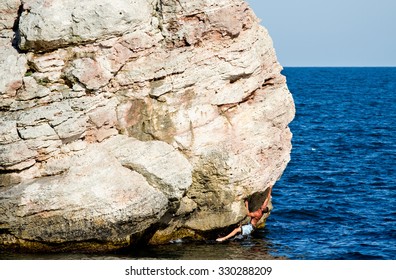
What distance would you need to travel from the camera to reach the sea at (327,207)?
1240 inches

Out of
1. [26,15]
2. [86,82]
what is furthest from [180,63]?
[26,15]

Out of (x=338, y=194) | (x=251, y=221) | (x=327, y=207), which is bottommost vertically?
(x=327, y=207)

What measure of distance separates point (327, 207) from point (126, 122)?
13.3 meters

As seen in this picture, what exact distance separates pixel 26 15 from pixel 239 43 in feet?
28.8

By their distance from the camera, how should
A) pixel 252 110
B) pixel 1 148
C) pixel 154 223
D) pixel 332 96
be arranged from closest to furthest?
pixel 1 148 < pixel 154 223 < pixel 252 110 < pixel 332 96

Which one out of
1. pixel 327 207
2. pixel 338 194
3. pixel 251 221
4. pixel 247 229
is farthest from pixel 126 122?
pixel 338 194

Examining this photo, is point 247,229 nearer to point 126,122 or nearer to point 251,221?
point 251,221

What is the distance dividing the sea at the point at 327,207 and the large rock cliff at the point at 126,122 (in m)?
1.28

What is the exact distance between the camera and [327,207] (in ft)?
130

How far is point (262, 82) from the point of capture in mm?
34219

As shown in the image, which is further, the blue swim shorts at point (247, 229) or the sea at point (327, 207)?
the blue swim shorts at point (247, 229)

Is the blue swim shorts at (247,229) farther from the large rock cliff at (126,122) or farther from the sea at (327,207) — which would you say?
the large rock cliff at (126,122)

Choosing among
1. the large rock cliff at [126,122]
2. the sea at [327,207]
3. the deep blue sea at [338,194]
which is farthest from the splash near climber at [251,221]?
the large rock cliff at [126,122]

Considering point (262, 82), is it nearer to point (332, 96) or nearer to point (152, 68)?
point (152, 68)
